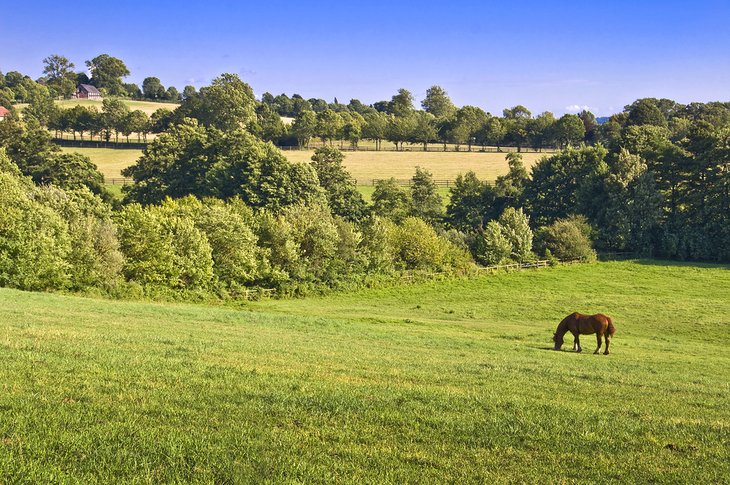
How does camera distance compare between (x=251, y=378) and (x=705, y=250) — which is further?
(x=705, y=250)

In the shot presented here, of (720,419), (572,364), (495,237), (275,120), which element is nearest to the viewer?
(720,419)

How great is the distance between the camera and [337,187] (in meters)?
84.6

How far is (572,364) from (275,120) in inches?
5394

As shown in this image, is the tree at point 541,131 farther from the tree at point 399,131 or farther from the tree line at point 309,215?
the tree line at point 309,215

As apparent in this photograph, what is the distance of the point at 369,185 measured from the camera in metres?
111

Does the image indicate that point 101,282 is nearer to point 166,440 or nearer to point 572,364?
point 572,364

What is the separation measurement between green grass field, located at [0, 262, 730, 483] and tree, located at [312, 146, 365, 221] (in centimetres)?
5624

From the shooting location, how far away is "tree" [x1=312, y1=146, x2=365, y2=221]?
273ft

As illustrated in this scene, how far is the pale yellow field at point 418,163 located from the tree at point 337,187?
25.0 metres

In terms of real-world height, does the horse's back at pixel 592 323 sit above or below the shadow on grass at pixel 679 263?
above

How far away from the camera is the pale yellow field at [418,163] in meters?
120

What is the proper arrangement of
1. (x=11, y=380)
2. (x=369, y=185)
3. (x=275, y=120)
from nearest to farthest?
(x=11, y=380) < (x=369, y=185) < (x=275, y=120)

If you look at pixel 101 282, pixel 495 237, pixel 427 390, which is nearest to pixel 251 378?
pixel 427 390

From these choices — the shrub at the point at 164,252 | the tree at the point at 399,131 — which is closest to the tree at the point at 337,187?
the shrub at the point at 164,252
